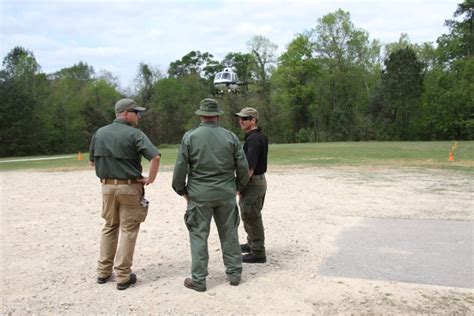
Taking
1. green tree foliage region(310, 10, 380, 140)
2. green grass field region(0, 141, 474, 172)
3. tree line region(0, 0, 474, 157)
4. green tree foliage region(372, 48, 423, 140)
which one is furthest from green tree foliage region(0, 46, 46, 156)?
green tree foliage region(372, 48, 423, 140)

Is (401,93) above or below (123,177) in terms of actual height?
above

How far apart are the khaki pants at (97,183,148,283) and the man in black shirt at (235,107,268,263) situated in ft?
4.34

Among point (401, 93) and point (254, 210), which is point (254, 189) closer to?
point (254, 210)

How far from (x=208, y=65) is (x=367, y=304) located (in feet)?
250

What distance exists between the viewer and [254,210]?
5453mm

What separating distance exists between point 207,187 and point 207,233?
50 centimetres

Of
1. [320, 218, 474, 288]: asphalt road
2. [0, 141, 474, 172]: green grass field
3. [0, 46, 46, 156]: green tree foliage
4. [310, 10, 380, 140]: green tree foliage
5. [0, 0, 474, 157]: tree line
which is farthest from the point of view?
[310, 10, 380, 140]: green tree foliage

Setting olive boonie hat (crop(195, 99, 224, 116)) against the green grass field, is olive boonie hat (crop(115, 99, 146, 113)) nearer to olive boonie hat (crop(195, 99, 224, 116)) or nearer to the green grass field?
olive boonie hat (crop(195, 99, 224, 116))

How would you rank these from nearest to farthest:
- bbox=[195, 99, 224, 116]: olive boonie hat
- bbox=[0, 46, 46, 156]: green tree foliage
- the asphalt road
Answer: bbox=[195, 99, 224, 116]: olive boonie hat, the asphalt road, bbox=[0, 46, 46, 156]: green tree foliage

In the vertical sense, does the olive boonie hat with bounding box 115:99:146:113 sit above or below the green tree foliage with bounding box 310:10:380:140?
below

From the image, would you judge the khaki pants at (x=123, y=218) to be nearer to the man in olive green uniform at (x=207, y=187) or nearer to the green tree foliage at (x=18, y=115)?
the man in olive green uniform at (x=207, y=187)

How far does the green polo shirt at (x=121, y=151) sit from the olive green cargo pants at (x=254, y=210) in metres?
1.34

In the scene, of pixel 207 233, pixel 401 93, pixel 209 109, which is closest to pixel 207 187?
pixel 207 233

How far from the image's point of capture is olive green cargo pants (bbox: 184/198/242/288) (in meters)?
4.61
